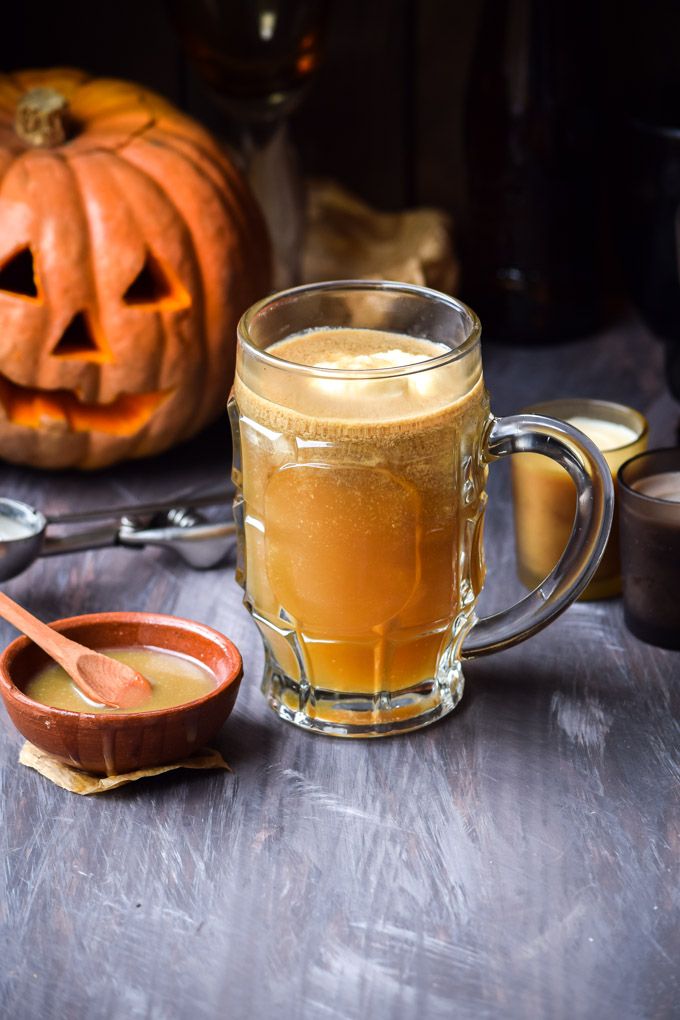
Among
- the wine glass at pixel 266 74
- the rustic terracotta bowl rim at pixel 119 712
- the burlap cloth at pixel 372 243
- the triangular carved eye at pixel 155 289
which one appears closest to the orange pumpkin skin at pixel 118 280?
the triangular carved eye at pixel 155 289

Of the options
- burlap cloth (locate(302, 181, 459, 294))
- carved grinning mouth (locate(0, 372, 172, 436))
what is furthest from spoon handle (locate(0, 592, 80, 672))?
burlap cloth (locate(302, 181, 459, 294))

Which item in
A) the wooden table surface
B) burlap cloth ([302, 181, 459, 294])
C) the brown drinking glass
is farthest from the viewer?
burlap cloth ([302, 181, 459, 294])

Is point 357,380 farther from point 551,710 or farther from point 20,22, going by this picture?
point 20,22

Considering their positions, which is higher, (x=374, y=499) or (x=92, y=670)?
(x=374, y=499)

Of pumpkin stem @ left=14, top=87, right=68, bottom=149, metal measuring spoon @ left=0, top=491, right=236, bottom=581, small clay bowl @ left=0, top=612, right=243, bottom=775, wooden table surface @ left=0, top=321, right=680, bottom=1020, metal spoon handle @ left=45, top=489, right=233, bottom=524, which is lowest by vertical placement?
metal spoon handle @ left=45, top=489, right=233, bottom=524

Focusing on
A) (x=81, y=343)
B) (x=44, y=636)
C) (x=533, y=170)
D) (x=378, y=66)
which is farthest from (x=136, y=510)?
(x=378, y=66)

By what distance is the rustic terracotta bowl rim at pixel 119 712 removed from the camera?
879mm

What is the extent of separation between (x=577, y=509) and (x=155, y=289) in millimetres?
568

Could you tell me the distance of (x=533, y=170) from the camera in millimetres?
1539

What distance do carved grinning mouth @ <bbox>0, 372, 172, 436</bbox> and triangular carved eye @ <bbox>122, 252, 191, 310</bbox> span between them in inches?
3.5

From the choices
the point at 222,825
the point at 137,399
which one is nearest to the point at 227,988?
the point at 222,825

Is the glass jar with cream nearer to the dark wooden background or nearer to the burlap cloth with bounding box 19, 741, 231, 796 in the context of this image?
the burlap cloth with bounding box 19, 741, 231, 796

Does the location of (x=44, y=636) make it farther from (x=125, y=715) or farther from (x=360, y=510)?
(x=360, y=510)

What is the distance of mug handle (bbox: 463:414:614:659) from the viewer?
0.95 metres
